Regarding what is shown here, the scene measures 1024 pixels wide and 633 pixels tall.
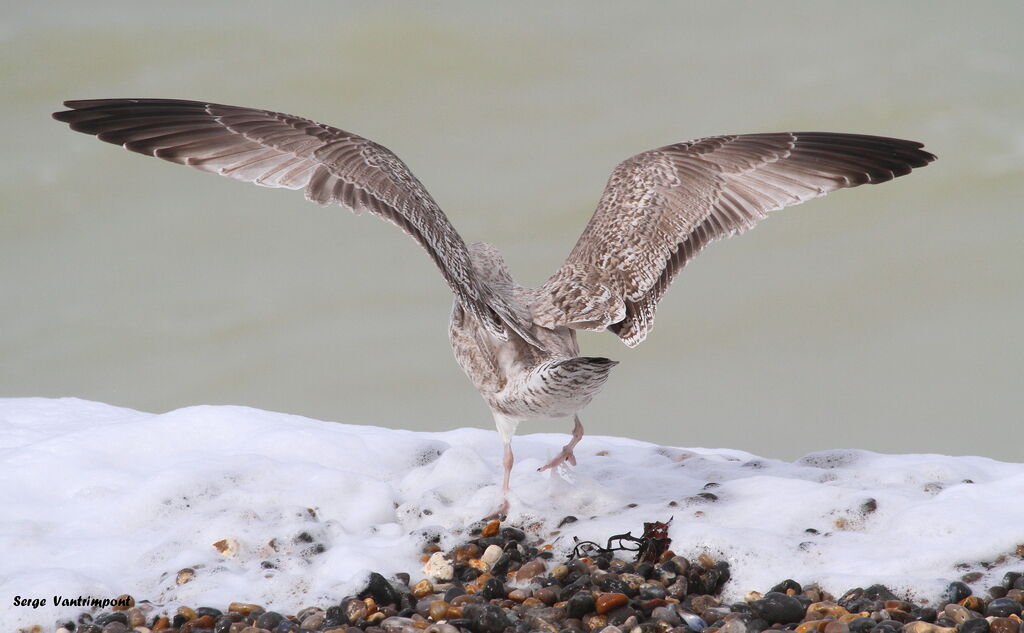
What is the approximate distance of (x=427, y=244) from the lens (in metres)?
5.17

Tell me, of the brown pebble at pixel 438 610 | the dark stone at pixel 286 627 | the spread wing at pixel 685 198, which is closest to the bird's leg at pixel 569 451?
the spread wing at pixel 685 198

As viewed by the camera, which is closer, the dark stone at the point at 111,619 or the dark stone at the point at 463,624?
the dark stone at the point at 463,624

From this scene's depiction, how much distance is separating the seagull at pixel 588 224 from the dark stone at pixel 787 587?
4.12ft

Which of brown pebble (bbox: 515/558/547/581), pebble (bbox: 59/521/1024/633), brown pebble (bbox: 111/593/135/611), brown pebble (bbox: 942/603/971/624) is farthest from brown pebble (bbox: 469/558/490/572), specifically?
brown pebble (bbox: 942/603/971/624)

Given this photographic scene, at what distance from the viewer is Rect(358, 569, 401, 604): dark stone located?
4652 mm

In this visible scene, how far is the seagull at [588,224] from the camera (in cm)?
534

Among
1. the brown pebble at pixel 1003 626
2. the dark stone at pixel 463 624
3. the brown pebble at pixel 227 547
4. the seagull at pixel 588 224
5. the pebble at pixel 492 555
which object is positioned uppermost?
the seagull at pixel 588 224

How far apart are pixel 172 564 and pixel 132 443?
1.68 m

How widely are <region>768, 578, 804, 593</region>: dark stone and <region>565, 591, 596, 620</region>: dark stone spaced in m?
0.85

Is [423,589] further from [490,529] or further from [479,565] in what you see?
[490,529]

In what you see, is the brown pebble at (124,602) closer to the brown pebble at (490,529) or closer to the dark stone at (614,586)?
the brown pebble at (490,529)

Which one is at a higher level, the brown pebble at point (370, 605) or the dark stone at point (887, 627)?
the brown pebble at point (370, 605)

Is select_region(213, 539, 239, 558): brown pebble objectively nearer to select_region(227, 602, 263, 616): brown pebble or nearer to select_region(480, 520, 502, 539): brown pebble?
select_region(227, 602, 263, 616): brown pebble

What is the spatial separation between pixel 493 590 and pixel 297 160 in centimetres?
253
